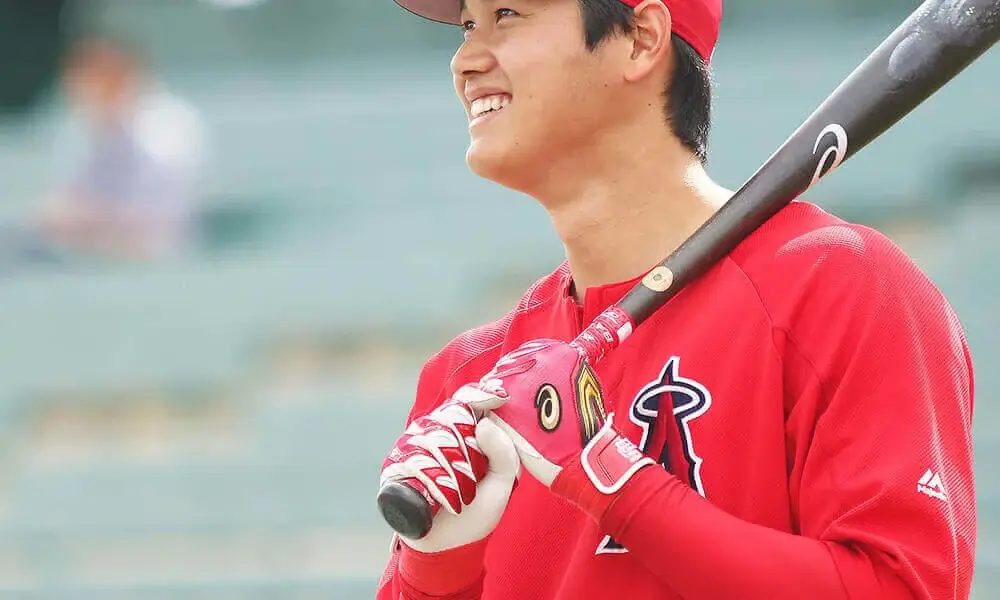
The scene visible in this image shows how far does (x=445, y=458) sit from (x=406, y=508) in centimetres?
6

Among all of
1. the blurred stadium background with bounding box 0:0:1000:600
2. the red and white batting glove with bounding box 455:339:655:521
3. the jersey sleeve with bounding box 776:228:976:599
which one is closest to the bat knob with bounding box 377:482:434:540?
the red and white batting glove with bounding box 455:339:655:521

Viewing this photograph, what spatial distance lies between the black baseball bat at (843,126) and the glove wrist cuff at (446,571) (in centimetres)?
28

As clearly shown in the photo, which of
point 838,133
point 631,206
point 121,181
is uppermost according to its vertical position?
point 838,133

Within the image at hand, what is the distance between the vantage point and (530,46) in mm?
1427

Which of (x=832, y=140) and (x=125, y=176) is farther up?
(x=832, y=140)

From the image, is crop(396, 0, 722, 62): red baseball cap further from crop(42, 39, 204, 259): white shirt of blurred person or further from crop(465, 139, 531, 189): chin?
crop(42, 39, 204, 259): white shirt of blurred person

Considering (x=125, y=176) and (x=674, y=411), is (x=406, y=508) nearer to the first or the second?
(x=674, y=411)

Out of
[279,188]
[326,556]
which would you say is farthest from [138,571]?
[279,188]

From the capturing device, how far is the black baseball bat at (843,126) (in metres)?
1.33

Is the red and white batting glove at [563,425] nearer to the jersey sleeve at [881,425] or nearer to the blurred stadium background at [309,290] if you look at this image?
the jersey sleeve at [881,425]

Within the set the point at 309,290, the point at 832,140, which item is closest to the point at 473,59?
the point at 832,140

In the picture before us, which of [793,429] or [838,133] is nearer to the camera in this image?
[793,429]

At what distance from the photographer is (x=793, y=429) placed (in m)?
1.25

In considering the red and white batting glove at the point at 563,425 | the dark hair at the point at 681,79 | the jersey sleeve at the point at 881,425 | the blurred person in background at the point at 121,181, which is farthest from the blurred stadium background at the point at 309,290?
the red and white batting glove at the point at 563,425
